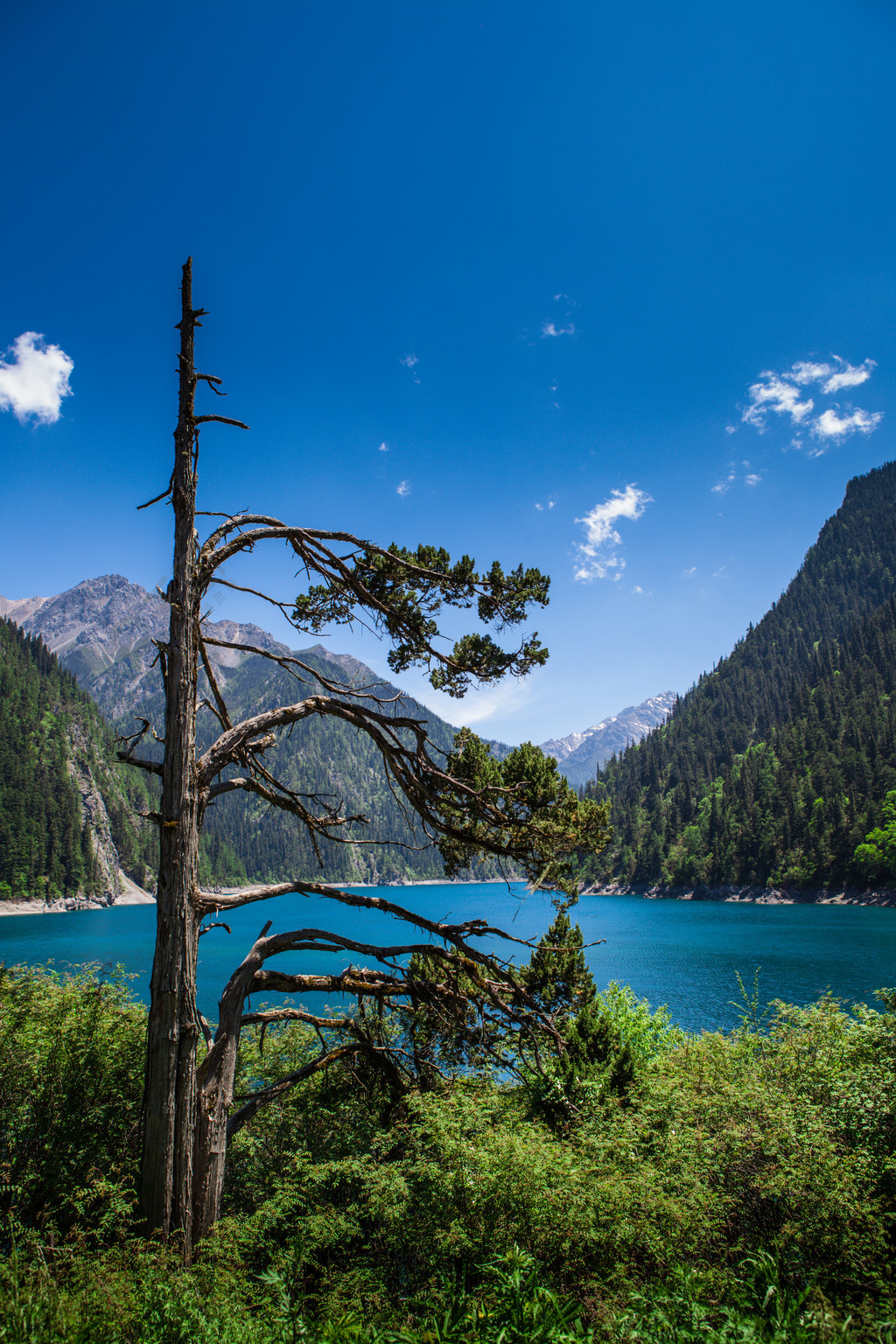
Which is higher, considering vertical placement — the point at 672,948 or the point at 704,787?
the point at 704,787

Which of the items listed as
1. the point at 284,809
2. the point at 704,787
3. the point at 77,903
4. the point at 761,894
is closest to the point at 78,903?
the point at 77,903

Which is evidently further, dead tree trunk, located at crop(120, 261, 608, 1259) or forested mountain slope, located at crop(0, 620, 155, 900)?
forested mountain slope, located at crop(0, 620, 155, 900)

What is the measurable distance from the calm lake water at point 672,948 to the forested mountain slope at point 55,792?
14154 mm

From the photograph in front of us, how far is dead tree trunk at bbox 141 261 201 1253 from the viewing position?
5121 millimetres

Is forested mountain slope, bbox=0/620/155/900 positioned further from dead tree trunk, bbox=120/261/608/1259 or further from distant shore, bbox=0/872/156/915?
dead tree trunk, bbox=120/261/608/1259

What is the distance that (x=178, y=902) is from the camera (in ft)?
18.0

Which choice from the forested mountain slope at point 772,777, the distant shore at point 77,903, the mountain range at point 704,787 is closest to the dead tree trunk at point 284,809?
the mountain range at point 704,787

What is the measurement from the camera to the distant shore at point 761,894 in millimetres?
87538

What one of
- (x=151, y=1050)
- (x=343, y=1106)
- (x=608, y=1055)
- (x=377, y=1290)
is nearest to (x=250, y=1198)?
(x=343, y=1106)

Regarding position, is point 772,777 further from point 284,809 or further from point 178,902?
point 178,902

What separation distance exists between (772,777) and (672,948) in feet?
267

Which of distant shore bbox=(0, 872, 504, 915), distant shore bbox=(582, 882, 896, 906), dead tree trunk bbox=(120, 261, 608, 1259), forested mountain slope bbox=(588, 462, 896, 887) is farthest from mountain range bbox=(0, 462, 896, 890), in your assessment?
dead tree trunk bbox=(120, 261, 608, 1259)

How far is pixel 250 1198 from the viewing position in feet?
26.4

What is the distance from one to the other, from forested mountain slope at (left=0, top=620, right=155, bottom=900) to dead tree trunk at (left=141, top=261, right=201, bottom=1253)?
121106 millimetres
